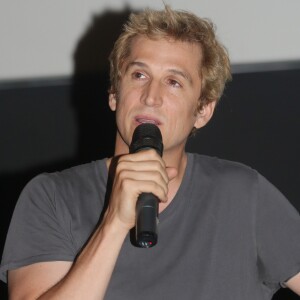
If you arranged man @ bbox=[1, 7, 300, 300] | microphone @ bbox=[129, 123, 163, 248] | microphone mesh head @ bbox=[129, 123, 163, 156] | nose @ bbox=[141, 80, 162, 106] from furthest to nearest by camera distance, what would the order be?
nose @ bbox=[141, 80, 162, 106] < man @ bbox=[1, 7, 300, 300] < microphone mesh head @ bbox=[129, 123, 163, 156] < microphone @ bbox=[129, 123, 163, 248]

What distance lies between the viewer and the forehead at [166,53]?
1983mm

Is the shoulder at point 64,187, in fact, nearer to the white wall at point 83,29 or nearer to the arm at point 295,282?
the arm at point 295,282

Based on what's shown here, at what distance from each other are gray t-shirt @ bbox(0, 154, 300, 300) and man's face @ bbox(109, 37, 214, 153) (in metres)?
0.14

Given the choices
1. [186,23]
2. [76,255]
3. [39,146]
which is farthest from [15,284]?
[39,146]

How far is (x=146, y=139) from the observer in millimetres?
1632

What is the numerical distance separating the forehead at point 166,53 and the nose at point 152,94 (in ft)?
0.19

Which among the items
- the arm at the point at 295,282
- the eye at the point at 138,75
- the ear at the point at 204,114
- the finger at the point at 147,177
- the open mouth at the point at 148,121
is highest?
the finger at the point at 147,177

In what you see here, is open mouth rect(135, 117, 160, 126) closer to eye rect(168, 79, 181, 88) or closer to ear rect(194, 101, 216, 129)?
eye rect(168, 79, 181, 88)

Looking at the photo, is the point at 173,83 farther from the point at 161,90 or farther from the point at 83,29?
the point at 83,29

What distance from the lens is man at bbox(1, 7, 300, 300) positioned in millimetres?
1765

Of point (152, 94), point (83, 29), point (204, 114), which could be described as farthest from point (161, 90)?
point (83, 29)

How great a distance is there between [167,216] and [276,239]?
28 centimetres

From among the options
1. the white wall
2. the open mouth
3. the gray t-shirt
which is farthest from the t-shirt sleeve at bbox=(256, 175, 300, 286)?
the white wall

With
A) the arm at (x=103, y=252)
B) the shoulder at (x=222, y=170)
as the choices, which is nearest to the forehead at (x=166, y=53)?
the shoulder at (x=222, y=170)
